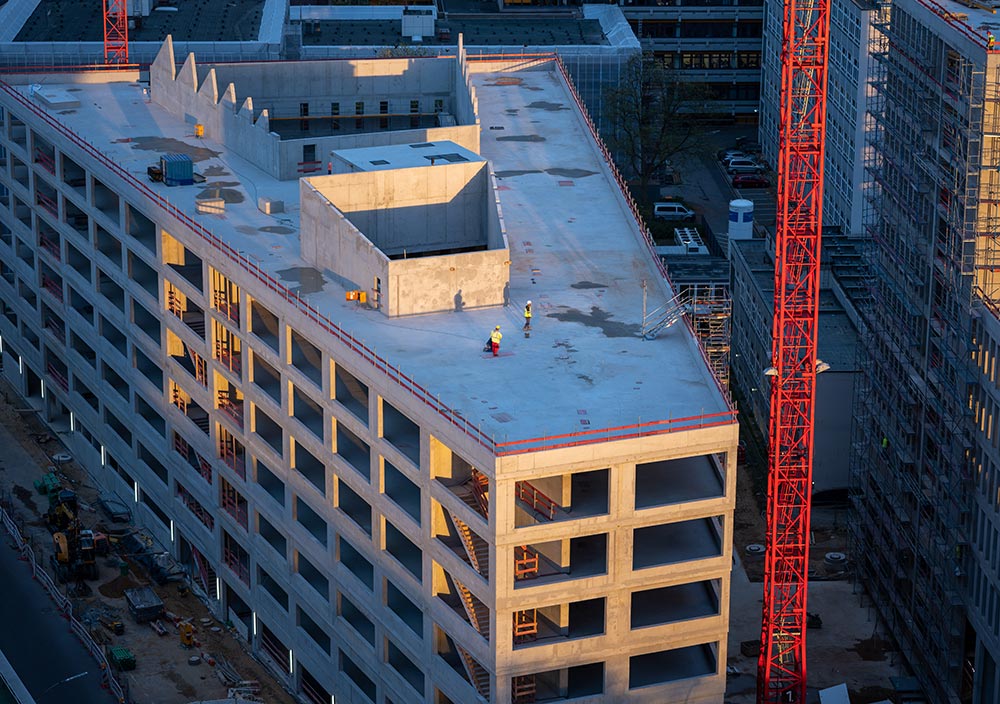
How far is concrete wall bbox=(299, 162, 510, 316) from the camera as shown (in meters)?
117

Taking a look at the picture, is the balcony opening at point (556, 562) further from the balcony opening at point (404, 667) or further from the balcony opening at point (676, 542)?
the balcony opening at point (404, 667)

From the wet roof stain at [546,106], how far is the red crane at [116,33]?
39.5m

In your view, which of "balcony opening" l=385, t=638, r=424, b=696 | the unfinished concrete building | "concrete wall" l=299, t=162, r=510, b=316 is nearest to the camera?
the unfinished concrete building

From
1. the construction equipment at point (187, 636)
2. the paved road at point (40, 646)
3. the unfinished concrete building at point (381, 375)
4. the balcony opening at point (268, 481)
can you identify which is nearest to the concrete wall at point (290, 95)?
the unfinished concrete building at point (381, 375)

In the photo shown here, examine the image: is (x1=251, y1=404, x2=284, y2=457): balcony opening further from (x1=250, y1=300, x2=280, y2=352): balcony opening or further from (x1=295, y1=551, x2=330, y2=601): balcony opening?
(x1=295, y1=551, x2=330, y2=601): balcony opening

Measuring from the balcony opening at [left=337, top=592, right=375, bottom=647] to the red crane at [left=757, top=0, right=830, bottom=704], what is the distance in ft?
73.7

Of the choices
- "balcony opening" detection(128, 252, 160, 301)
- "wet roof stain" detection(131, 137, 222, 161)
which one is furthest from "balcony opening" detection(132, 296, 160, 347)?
"wet roof stain" detection(131, 137, 222, 161)

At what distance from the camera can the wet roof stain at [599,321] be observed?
116 metres

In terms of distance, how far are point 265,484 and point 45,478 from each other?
3108 centimetres

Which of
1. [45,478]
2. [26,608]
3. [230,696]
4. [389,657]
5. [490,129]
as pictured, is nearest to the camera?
[389,657]

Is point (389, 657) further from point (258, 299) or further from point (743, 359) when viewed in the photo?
point (743, 359)

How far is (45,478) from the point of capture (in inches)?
5915

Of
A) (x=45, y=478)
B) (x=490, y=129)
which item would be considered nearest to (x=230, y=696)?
(x=45, y=478)

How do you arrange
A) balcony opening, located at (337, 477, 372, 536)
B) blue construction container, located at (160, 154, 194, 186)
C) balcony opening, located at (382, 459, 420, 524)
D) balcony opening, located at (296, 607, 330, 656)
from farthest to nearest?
blue construction container, located at (160, 154, 194, 186)
balcony opening, located at (296, 607, 330, 656)
balcony opening, located at (337, 477, 372, 536)
balcony opening, located at (382, 459, 420, 524)
